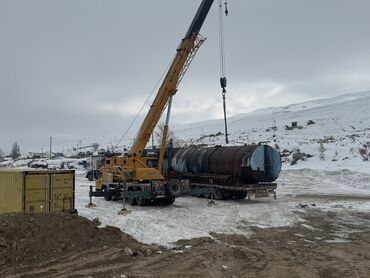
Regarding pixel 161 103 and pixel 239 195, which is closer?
pixel 161 103

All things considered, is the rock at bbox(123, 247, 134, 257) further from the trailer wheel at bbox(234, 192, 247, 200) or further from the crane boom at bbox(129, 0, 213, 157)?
the trailer wheel at bbox(234, 192, 247, 200)

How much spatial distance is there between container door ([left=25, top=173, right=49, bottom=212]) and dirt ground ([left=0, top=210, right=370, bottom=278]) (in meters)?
2.79

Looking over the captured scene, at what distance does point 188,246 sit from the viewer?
12.3 m

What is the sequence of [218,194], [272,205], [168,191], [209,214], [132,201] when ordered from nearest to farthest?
[209,214], [168,191], [132,201], [272,205], [218,194]

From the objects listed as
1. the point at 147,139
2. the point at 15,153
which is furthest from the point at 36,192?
the point at 15,153

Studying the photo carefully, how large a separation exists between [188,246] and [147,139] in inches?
417

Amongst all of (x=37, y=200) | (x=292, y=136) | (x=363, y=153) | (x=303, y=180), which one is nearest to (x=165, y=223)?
(x=37, y=200)

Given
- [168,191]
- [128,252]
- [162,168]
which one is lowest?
[128,252]

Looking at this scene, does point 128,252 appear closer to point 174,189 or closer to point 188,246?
point 188,246

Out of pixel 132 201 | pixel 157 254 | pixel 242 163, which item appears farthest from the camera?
pixel 242 163

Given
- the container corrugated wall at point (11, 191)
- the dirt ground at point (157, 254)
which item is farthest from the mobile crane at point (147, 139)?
the dirt ground at point (157, 254)

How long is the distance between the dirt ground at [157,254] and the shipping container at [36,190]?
110 inches

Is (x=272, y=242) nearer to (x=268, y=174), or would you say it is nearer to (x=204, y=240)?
(x=204, y=240)

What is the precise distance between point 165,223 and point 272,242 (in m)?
3.56
